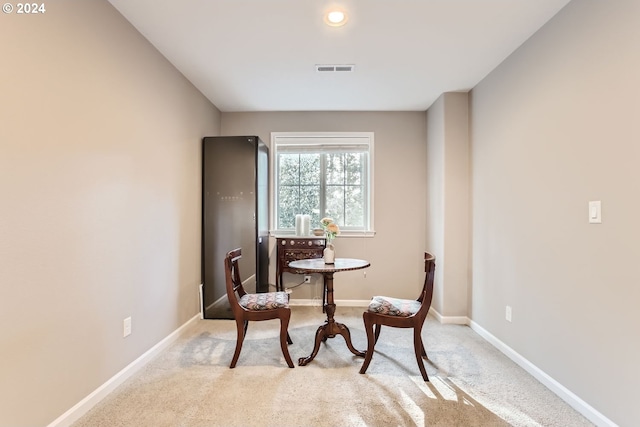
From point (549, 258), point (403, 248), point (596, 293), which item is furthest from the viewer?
point (403, 248)

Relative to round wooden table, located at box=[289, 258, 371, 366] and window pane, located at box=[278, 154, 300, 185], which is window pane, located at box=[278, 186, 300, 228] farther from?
round wooden table, located at box=[289, 258, 371, 366]

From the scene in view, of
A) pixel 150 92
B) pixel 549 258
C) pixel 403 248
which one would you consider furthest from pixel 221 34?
pixel 403 248

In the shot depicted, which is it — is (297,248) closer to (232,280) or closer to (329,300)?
(329,300)

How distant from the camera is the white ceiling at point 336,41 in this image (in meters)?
2.03

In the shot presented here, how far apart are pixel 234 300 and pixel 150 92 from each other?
68.3 inches

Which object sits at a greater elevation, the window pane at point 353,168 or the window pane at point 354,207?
the window pane at point 353,168

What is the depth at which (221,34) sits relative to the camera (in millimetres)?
2314

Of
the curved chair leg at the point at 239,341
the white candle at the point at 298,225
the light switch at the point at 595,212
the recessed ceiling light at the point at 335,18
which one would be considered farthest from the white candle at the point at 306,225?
the light switch at the point at 595,212

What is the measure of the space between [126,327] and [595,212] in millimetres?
2981

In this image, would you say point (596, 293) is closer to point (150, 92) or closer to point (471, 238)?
point (471, 238)

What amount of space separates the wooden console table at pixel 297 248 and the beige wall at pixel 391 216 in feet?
1.14

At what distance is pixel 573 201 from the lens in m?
1.92

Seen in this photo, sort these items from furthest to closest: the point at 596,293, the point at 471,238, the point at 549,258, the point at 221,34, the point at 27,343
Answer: the point at 471,238 → the point at 221,34 → the point at 549,258 → the point at 596,293 → the point at 27,343

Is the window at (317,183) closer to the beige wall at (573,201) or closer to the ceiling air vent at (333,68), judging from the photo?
the ceiling air vent at (333,68)
